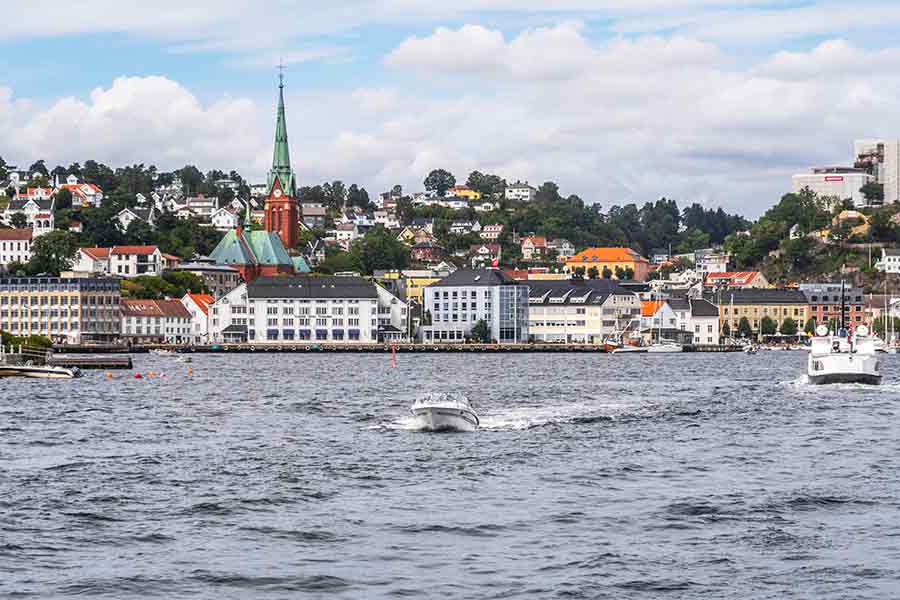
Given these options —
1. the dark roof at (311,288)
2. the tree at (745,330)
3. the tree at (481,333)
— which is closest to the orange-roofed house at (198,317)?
the dark roof at (311,288)

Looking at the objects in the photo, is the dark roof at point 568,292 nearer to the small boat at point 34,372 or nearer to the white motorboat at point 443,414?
the small boat at point 34,372

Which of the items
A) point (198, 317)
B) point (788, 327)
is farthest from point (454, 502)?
point (788, 327)

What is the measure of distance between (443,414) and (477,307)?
116871mm

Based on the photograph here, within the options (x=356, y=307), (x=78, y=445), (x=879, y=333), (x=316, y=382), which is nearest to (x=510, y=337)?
(x=356, y=307)

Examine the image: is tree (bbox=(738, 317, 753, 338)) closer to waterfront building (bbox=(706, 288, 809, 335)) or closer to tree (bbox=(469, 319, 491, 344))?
waterfront building (bbox=(706, 288, 809, 335))

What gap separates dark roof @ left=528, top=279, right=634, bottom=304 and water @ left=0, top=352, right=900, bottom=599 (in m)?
110

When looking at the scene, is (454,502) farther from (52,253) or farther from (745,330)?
(52,253)

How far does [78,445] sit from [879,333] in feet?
474

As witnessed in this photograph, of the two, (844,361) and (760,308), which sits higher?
(760,308)

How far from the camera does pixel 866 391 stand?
65938mm

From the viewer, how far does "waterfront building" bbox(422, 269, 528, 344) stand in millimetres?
160625

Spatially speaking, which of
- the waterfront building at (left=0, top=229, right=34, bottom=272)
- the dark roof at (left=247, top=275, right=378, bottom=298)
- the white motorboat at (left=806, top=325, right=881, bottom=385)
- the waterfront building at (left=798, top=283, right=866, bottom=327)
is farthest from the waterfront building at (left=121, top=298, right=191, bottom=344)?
the white motorboat at (left=806, top=325, right=881, bottom=385)

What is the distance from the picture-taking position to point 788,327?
176 m

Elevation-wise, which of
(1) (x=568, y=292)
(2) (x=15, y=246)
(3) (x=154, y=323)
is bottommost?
(3) (x=154, y=323)
